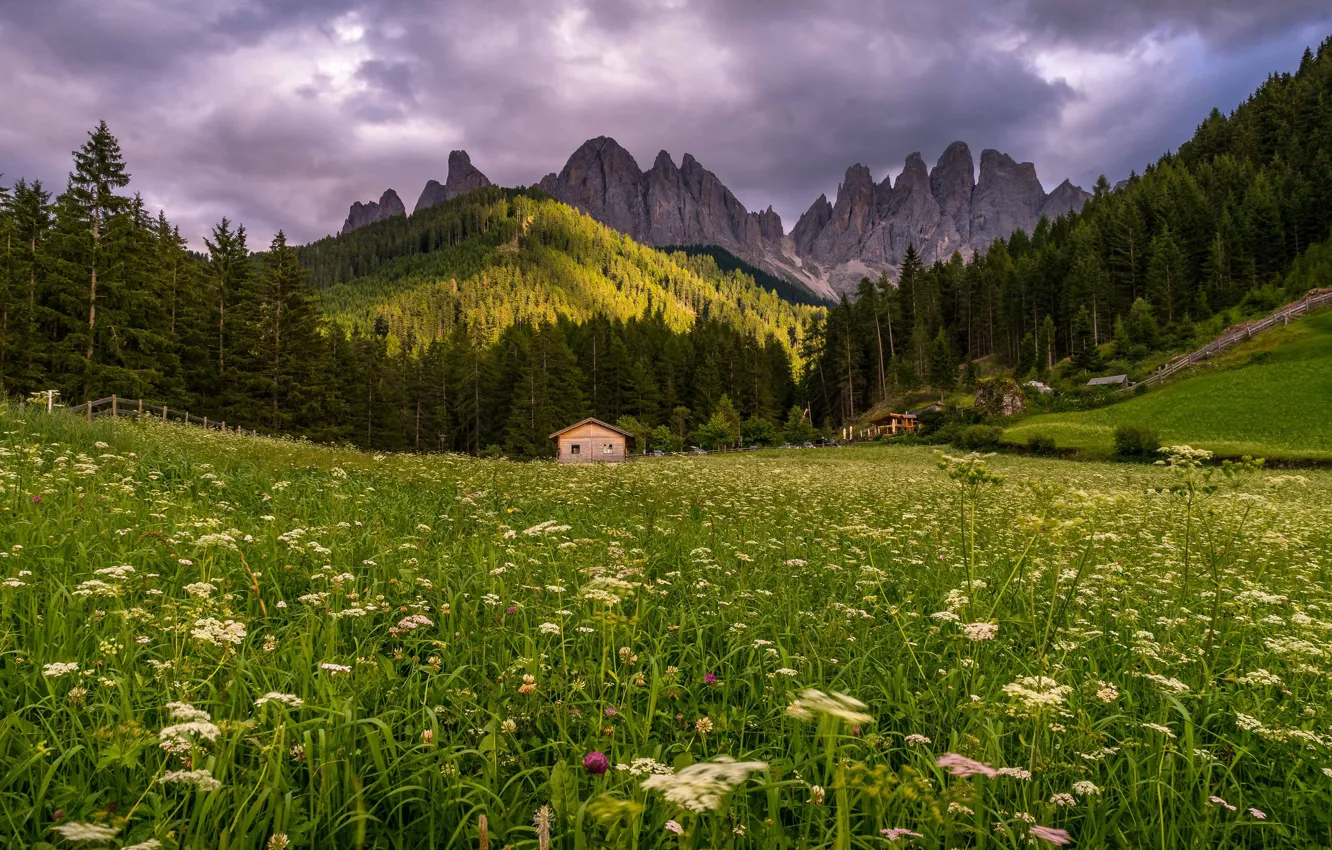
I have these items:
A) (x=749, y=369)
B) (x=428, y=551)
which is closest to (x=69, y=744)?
(x=428, y=551)

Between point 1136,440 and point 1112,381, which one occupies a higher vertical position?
point 1112,381

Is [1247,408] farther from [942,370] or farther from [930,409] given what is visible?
[942,370]

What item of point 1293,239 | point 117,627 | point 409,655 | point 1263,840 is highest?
point 1293,239

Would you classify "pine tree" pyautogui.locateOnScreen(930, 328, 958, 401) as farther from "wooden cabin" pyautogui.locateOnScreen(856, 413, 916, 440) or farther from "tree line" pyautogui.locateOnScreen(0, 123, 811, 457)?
"tree line" pyautogui.locateOnScreen(0, 123, 811, 457)

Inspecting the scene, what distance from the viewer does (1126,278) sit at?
8750 cm

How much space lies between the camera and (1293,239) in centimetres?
8338

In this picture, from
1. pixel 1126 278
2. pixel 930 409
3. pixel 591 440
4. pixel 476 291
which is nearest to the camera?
pixel 591 440

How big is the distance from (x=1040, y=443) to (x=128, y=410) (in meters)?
52.2

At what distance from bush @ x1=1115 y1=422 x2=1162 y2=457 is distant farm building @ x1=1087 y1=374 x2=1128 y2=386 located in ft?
84.8

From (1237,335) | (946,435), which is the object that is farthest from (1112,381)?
(946,435)

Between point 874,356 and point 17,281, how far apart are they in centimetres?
9419

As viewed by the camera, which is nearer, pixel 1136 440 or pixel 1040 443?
pixel 1136 440

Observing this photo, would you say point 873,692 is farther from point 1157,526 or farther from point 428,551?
point 1157,526

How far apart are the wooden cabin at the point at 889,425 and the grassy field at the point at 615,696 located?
70489 millimetres
